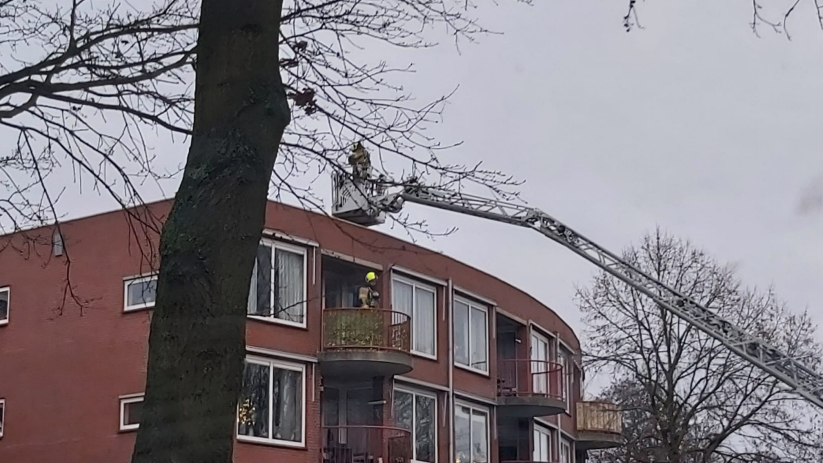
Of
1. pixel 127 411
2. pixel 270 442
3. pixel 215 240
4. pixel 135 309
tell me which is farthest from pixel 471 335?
pixel 215 240

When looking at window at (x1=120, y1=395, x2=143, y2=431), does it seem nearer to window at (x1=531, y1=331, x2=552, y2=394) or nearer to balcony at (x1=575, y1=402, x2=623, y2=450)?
window at (x1=531, y1=331, x2=552, y2=394)

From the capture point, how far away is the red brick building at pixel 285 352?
25031 mm

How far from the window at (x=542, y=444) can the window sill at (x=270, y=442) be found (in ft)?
38.7

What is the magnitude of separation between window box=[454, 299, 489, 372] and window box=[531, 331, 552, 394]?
6.28ft

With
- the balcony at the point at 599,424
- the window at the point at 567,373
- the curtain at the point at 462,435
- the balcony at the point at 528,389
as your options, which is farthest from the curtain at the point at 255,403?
the balcony at the point at 599,424

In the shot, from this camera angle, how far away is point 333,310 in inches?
1051

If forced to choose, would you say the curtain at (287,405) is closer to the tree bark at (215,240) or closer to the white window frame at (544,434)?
the white window frame at (544,434)

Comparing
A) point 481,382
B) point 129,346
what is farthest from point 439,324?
point 129,346

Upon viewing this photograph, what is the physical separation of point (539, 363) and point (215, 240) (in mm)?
29400

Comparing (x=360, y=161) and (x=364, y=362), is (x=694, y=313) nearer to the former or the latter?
(x=364, y=362)

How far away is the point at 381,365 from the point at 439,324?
3957 millimetres

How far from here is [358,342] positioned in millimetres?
26672

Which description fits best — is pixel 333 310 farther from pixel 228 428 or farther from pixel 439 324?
pixel 228 428

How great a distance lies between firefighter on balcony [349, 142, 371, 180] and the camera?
10219 millimetres
